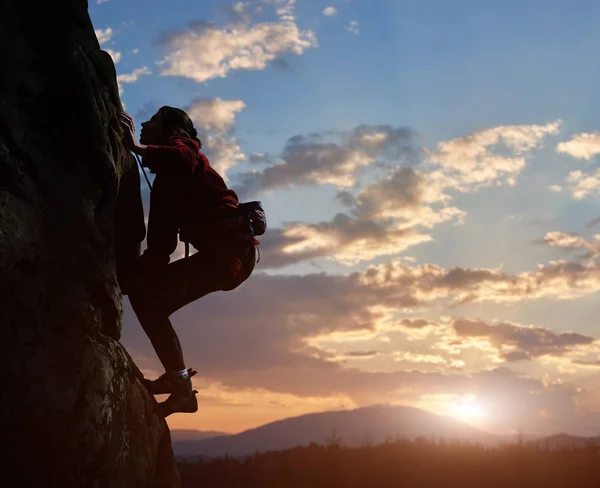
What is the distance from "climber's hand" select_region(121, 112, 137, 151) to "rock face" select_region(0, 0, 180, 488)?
0.10 metres

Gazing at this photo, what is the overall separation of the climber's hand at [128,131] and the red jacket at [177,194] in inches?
12.8

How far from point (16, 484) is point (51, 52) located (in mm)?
3666

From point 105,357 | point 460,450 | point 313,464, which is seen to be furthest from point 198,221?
point 460,450

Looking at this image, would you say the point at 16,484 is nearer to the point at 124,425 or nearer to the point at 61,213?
the point at 124,425

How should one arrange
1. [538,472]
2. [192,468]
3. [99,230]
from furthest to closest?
1. [192,468]
2. [538,472]
3. [99,230]

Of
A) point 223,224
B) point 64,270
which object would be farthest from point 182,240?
point 64,270

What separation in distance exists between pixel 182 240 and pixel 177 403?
5.45 feet

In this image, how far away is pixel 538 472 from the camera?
17016 millimetres

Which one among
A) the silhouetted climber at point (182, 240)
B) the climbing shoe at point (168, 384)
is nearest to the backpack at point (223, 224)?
the silhouetted climber at point (182, 240)

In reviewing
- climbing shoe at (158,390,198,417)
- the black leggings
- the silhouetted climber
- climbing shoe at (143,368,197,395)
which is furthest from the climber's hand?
climbing shoe at (158,390,198,417)

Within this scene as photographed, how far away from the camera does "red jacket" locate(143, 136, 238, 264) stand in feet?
23.5

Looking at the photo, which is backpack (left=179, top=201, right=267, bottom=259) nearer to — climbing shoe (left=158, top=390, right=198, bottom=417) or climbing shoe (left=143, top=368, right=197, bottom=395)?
climbing shoe (left=143, top=368, right=197, bottom=395)

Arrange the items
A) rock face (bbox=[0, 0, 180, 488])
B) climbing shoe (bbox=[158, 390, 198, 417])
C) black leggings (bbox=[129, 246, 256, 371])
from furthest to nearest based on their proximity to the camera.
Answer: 1. climbing shoe (bbox=[158, 390, 198, 417])
2. black leggings (bbox=[129, 246, 256, 371])
3. rock face (bbox=[0, 0, 180, 488])

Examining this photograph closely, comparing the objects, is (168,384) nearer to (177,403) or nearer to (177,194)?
(177,403)
